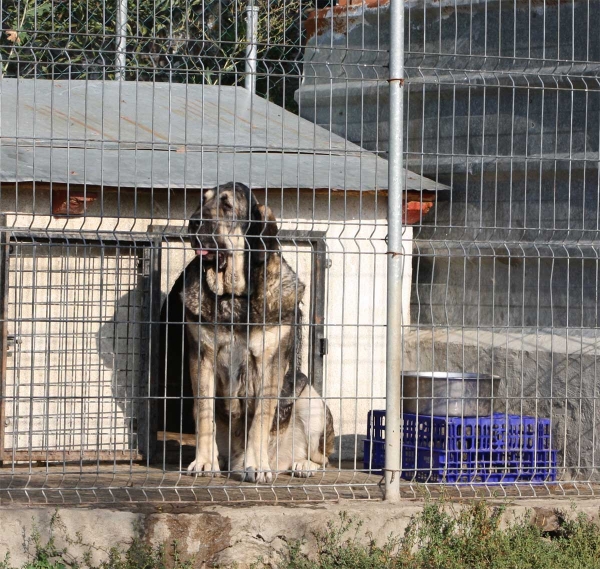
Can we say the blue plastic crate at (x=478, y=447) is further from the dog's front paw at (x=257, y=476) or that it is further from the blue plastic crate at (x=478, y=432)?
the dog's front paw at (x=257, y=476)

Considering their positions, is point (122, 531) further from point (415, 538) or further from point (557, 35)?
point (557, 35)

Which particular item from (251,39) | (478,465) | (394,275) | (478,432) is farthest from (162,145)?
(478,465)

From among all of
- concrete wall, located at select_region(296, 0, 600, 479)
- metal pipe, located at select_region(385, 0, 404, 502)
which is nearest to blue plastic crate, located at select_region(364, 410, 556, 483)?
concrete wall, located at select_region(296, 0, 600, 479)

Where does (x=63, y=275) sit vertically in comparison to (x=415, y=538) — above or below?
above

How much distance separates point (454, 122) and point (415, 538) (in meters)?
3.82

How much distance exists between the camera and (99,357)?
7895mm

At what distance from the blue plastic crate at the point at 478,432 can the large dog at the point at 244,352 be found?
2.43 ft

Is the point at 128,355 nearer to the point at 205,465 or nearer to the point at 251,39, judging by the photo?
the point at 205,465

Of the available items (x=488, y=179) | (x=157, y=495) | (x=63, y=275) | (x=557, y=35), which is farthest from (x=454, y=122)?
(x=157, y=495)

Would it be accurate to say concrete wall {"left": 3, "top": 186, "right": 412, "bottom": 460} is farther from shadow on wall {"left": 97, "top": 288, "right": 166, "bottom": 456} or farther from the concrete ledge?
the concrete ledge

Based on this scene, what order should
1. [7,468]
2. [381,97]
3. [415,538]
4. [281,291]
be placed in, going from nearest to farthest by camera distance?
[415,538] < [281,291] < [7,468] < [381,97]

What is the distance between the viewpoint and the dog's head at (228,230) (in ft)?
22.0

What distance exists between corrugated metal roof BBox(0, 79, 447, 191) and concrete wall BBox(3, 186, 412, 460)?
0.23 meters

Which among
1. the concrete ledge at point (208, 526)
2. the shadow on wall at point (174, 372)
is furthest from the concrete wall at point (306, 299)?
the concrete ledge at point (208, 526)
